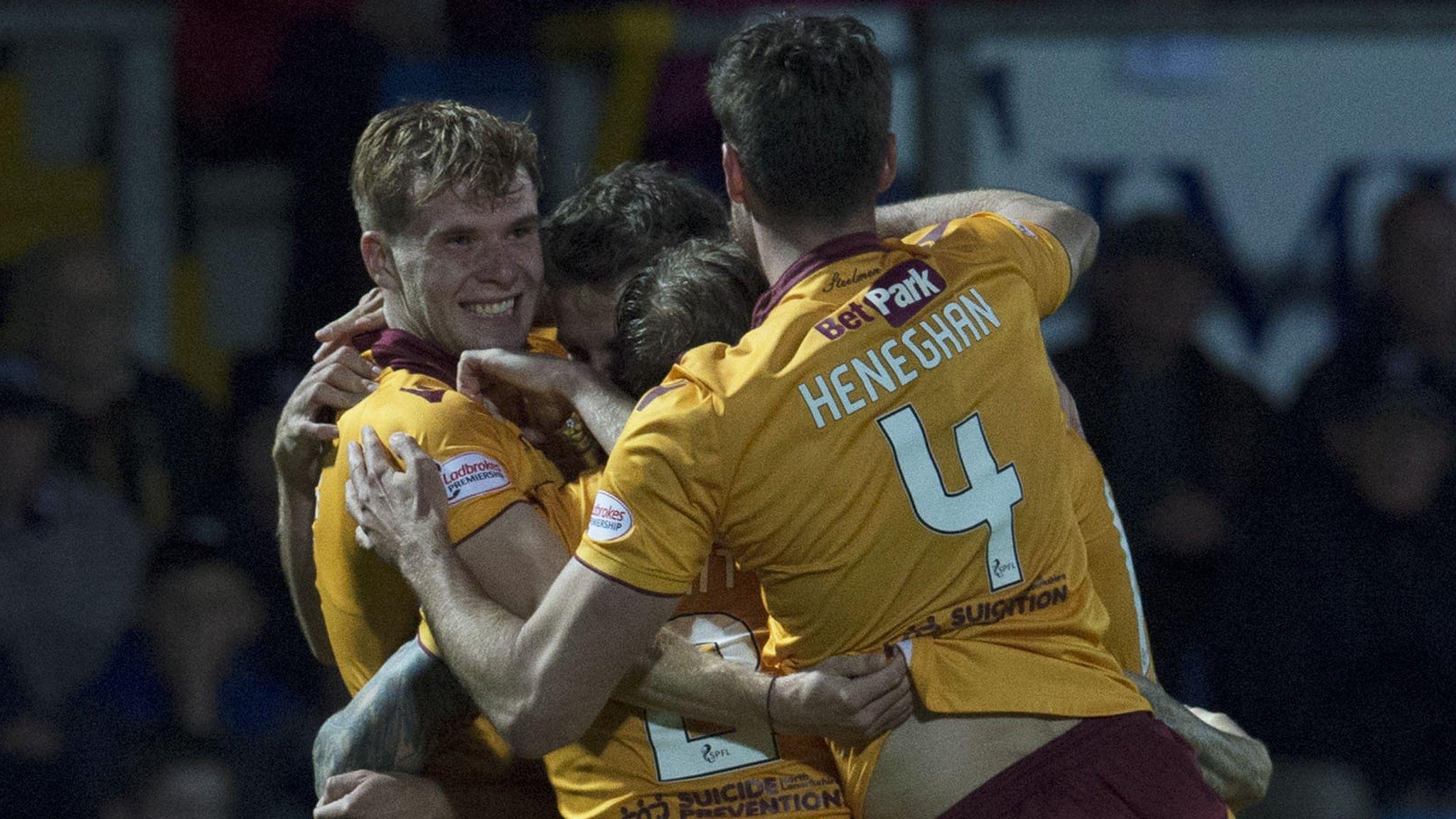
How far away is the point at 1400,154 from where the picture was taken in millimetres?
6973

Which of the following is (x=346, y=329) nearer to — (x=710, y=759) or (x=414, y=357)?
(x=414, y=357)

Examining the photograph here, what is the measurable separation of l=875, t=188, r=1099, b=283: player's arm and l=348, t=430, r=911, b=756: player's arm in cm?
95

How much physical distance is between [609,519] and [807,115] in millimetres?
740

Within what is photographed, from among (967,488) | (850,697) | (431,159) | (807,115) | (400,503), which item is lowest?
(850,697)

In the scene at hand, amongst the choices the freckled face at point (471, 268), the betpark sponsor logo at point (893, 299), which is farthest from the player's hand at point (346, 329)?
the betpark sponsor logo at point (893, 299)

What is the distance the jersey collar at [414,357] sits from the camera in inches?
153

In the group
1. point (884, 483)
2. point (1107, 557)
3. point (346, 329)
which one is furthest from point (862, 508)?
point (346, 329)

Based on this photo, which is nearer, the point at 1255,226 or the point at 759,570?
the point at 759,570

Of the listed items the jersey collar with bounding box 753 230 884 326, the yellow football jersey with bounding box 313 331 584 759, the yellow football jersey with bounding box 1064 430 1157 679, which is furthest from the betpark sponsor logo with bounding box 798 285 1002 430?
the yellow football jersey with bounding box 313 331 584 759

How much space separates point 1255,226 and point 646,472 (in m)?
4.43

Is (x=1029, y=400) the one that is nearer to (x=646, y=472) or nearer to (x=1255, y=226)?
(x=646, y=472)

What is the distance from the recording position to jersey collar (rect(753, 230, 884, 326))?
10.8 feet

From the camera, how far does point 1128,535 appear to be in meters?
6.34

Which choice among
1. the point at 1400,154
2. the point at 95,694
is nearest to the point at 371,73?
the point at 95,694
